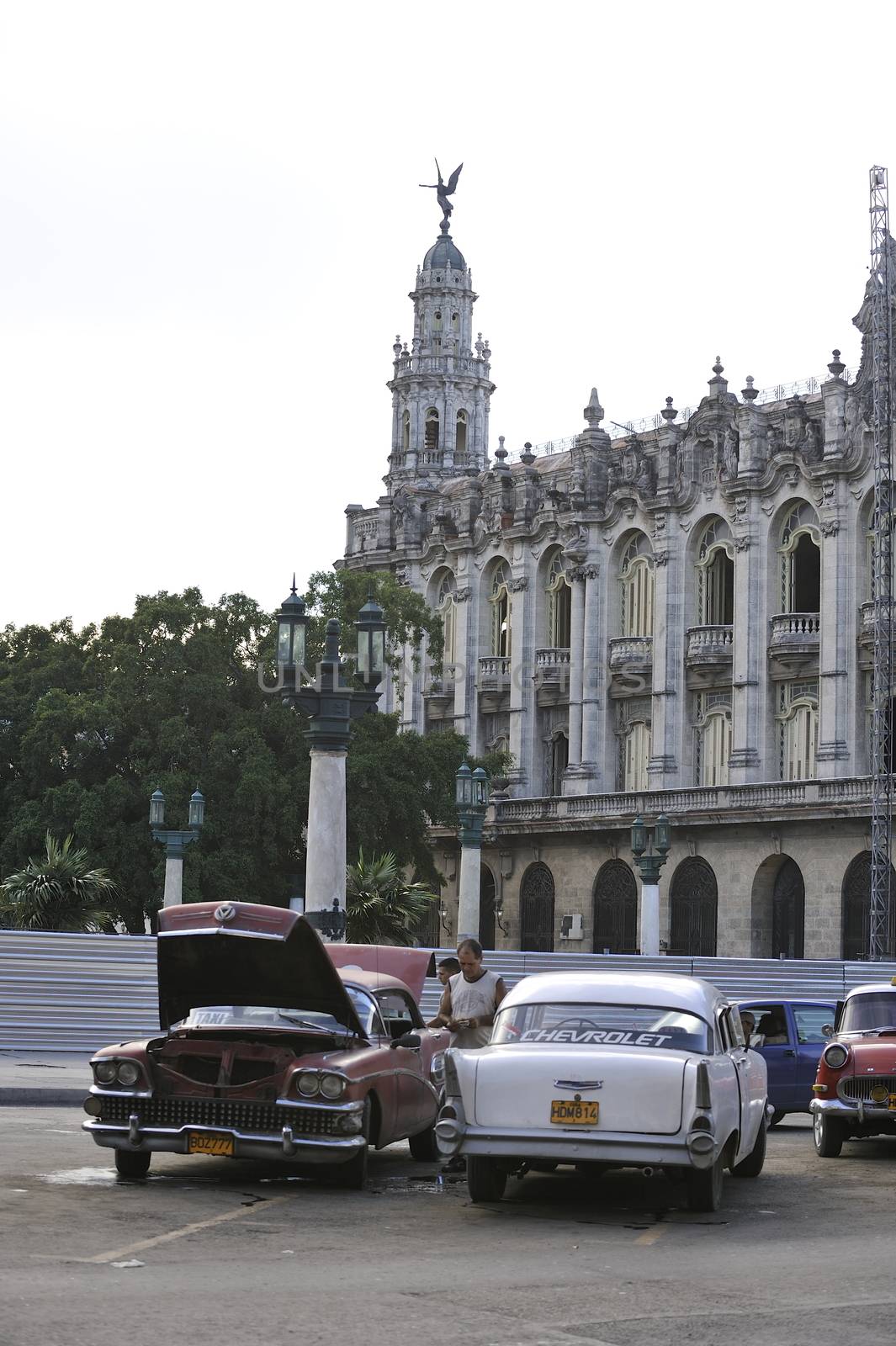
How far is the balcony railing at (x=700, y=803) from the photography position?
53719 millimetres

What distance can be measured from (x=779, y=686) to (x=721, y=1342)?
50169mm

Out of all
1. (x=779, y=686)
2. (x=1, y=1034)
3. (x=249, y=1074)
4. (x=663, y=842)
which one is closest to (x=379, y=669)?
(x=1, y=1034)

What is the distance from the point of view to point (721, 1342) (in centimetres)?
876

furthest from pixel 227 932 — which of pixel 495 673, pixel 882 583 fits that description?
pixel 495 673

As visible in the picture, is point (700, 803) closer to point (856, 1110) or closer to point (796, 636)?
point (796, 636)

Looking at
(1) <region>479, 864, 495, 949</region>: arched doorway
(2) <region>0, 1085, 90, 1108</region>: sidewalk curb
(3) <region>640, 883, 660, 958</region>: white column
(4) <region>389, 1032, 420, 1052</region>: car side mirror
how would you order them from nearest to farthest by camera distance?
(4) <region>389, 1032, 420, 1052</region>: car side mirror
(2) <region>0, 1085, 90, 1108</region>: sidewalk curb
(3) <region>640, 883, 660, 958</region>: white column
(1) <region>479, 864, 495, 949</region>: arched doorway

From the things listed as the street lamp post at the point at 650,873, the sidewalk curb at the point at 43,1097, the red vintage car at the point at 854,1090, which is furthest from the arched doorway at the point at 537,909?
the red vintage car at the point at 854,1090

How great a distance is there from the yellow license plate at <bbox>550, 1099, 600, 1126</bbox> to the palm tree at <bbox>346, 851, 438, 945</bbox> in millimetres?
30413

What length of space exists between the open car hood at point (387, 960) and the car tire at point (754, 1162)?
371 cm

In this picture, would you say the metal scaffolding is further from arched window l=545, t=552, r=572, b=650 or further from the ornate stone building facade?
arched window l=545, t=552, r=572, b=650

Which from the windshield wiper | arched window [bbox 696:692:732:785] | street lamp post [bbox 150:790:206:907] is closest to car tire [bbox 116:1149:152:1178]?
the windshield wiper

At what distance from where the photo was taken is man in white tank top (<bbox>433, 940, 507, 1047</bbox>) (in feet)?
50.5

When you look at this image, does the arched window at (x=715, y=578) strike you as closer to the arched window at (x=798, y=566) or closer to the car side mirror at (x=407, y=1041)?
the arched window at (x=798, y=566)

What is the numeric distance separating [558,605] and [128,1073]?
54.6 metres
